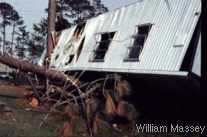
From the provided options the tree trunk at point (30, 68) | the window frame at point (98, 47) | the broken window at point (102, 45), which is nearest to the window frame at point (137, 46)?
the window frame at point (98, 47)

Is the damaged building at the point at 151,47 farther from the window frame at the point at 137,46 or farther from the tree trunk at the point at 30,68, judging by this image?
the tree trunk at the point at 30,68

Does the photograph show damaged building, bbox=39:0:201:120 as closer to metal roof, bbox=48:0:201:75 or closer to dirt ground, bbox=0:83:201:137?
metal roof, bbox=48:0:201:75

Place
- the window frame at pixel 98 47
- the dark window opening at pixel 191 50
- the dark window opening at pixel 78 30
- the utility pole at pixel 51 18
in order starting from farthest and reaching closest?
the utility pole at pixel 51 18 < the dark window opening at pixel 78 30 < the window frame at pixel 98 47 < the dark window opening at pixel 191 50

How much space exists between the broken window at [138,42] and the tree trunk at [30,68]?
231 centimetres

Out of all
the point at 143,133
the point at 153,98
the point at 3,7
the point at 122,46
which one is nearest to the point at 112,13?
the point at 122,46

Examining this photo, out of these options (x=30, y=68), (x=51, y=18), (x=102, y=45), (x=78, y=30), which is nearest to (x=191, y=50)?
(x=30, y=68)

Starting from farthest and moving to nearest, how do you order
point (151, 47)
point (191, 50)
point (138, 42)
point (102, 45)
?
point (102, 45), point (138, 42), point (151, 47), point (191, 50)

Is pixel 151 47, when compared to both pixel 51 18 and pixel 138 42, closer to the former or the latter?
pixel 138 42

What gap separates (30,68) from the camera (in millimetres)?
14617

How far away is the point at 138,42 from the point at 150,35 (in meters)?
0.86

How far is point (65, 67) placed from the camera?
20.0m

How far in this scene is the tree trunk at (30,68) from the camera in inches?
563

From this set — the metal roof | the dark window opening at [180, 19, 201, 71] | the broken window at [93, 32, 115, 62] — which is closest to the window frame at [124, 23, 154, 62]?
the metal roof

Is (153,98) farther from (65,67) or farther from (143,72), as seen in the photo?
(65,67)
